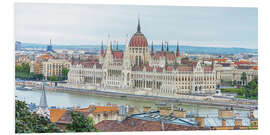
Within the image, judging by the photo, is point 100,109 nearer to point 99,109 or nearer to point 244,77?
point 99,109

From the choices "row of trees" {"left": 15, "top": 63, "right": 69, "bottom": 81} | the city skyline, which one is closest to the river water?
"row of trees" {"left": 15, "top": 63, "right": 69, "bottom": 81}

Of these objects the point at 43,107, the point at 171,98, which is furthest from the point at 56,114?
the point at 171,98

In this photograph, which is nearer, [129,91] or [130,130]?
[130,130]

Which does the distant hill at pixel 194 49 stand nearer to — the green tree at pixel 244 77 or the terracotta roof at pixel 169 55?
the green tree at pixel 244 77

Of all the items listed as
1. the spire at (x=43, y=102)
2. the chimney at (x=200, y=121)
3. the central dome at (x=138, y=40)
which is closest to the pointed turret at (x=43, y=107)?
the spire at (x=43, y=102)

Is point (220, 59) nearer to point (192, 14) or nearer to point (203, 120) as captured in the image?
point (192, 14)

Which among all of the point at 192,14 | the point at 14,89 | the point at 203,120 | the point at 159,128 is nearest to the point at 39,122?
the point at 14,89
